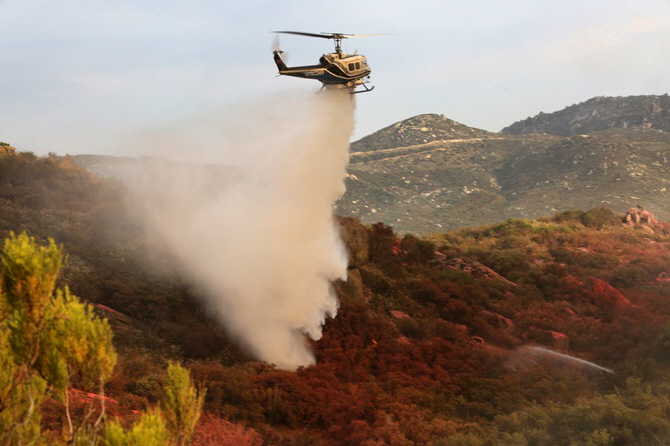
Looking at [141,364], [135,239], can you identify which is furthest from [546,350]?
[135,239]

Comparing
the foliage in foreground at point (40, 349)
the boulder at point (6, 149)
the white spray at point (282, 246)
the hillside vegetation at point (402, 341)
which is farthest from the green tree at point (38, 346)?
the boulder at point (6, 149)

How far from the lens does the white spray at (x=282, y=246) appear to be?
3164 centimetres

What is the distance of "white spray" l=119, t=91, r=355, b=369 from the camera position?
104ft

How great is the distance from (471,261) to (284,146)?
21.7 meters

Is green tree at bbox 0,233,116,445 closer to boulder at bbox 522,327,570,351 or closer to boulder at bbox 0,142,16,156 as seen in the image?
boulder at bbox 522,327,570,351

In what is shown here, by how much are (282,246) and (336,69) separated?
29.8ft

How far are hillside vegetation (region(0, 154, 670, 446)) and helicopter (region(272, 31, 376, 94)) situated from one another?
10.7 m

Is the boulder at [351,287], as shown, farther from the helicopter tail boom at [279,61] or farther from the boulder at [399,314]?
the helicopter tail boom at [279,61]

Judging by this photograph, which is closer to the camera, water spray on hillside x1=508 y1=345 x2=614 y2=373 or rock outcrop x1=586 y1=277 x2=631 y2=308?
water spray on hillside x1=508 y1=345 x2=614 y2=373

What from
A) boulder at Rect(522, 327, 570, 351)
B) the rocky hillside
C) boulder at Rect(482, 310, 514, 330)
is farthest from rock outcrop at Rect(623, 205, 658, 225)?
the rocky hillside

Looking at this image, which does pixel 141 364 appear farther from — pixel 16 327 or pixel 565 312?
pixel 565 312

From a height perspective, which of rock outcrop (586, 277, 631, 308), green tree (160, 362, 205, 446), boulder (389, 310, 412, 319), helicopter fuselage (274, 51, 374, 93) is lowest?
boulder (389, 310, 412, 319)

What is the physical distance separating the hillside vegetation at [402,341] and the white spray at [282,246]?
126 cm

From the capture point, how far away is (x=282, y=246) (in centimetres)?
3272
